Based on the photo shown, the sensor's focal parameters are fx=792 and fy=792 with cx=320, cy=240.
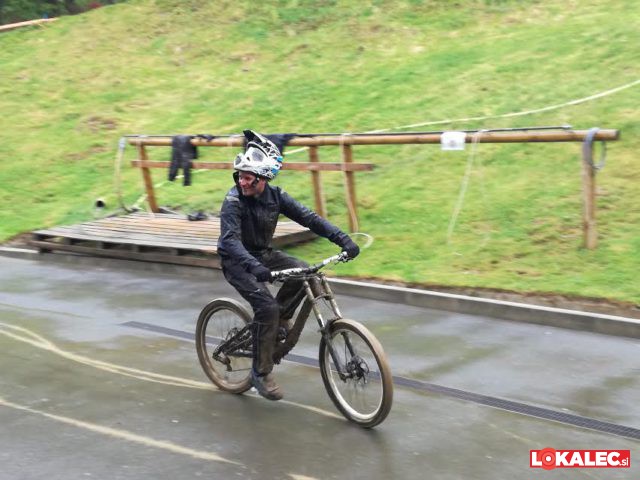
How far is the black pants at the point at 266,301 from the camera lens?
585 cm

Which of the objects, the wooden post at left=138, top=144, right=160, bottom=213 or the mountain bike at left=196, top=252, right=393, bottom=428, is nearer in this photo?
the mountain bike at left=196, top=252, right=393, bottom=428

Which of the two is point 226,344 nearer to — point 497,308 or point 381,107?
point 497,308

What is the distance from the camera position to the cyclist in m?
5.84

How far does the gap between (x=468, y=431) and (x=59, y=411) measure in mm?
3036

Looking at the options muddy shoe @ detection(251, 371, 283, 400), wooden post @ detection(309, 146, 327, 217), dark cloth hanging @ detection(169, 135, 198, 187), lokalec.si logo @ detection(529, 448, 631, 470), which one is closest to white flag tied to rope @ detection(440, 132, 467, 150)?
wooden post @ detection(309, 146, 327, 217)

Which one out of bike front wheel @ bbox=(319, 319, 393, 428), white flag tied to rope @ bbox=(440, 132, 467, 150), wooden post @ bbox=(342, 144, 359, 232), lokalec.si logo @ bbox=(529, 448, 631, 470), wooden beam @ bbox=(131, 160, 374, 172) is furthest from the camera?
wooden post @ bbox=(342, 144, 359, 232)

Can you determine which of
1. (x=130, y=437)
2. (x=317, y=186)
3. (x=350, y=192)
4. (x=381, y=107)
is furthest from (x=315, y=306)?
(x=381, y=107)

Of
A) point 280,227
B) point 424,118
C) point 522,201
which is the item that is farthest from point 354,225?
point 424,118

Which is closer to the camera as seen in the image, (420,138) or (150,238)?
(420,138)

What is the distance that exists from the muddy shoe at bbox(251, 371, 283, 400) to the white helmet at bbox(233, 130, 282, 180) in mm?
1522

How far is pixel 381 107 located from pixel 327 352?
11.3 m

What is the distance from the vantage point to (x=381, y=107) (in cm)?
A: 1655

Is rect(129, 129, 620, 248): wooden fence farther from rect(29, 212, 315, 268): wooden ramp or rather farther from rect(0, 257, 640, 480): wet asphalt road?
rect(0, 257, 640, 480): wet asphalt road

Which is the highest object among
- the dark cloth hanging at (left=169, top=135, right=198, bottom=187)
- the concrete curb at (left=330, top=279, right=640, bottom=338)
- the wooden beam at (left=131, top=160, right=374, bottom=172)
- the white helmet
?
the white helmet
